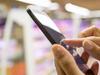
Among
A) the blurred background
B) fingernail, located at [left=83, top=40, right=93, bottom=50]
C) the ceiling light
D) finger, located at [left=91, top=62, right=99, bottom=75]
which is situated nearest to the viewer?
fingernail, located at [left=83, top=40, right=93, bottom=50]

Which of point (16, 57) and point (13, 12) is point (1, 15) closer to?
point (13, 12)

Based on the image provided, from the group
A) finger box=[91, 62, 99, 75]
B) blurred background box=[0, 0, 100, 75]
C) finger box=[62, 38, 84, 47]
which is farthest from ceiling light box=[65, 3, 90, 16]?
finger box=[62, 38, 84, 47]

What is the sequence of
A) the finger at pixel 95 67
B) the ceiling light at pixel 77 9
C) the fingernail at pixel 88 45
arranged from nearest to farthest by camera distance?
the fingernail at pixel 88 45 < the finger at pixel 95 67 < the ceiling light at pixel 77 9

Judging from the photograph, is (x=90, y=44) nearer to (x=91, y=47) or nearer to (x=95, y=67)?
(x=91, y=47)

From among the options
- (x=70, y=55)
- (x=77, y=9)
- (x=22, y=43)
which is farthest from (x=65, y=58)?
(x=77, y=9)

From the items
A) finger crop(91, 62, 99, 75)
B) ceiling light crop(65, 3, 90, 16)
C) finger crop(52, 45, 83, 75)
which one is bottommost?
ceiling light crop(65, 3, 90, 16)

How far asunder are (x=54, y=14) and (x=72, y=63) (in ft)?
6.71

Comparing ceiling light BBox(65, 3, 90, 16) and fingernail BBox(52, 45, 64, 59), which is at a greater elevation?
fingernail BBox(52, 45, 64, 59)

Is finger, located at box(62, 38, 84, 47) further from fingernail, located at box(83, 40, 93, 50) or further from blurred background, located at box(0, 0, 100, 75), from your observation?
blurred background, located at box(0, 0, 100, 75)

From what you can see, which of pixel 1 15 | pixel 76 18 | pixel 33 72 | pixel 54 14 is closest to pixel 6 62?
pixel 33 72

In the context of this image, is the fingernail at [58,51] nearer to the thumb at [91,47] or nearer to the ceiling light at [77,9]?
the thumb at [91,47]

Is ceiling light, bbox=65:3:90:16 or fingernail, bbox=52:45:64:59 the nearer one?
fingernail, bbox=52:45:64:59

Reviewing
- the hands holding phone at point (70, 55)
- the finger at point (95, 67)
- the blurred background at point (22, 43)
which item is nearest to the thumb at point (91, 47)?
the hands holding phone at point (70, 55)

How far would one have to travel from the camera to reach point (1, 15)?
2.33m
